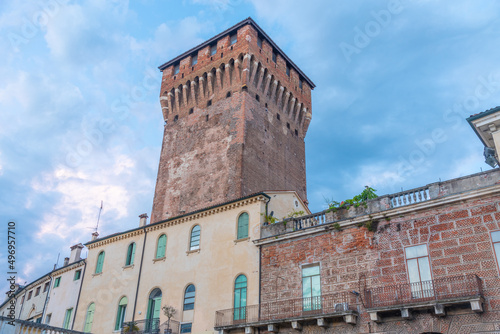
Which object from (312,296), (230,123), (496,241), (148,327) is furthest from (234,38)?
(496,241)

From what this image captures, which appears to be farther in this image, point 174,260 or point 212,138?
point 212,138

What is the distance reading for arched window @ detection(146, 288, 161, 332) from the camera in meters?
26.2

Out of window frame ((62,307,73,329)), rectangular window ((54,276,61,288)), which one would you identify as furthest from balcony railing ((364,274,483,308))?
rectangular window ((54,276,61,288))

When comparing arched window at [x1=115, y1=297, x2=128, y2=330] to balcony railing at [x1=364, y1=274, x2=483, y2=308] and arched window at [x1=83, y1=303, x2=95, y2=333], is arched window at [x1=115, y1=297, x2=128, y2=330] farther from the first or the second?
balcony railing at [x1=364, y1=274, x2=483, y2=308]

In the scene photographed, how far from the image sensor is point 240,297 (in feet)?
77.4

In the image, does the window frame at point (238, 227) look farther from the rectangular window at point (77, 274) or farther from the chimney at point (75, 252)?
the chimney at point (75, 252)

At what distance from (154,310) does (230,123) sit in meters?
15.2

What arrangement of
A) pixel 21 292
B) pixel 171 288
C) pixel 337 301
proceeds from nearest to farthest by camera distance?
pixel 337 301 → pixel 171 288 → pixel 21 292

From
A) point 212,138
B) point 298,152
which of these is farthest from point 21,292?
point 298,152

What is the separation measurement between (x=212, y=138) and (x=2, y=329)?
2246cm

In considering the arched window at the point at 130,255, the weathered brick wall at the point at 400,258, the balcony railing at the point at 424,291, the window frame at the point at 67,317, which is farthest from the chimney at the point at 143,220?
the balcony railing at the point at 424,291

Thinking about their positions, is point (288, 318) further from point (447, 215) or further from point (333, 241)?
point (447, 215)

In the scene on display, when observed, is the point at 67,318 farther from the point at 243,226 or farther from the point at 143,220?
the point at 243,226

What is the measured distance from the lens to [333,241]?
2156cm
